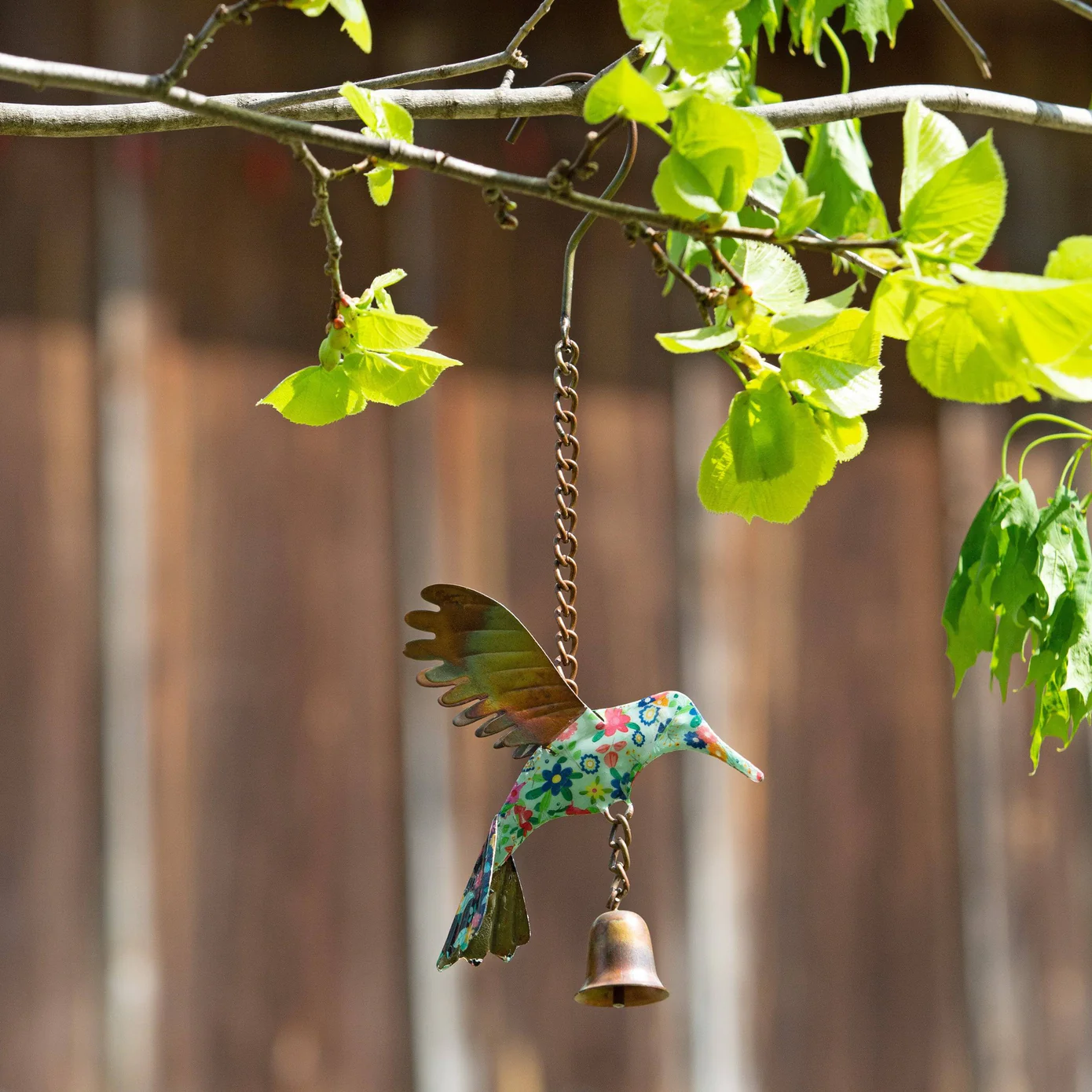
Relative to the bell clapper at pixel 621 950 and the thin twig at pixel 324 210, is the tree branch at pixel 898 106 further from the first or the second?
the bell clapper at pixel 621 950

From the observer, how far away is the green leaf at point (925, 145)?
625 millimetres

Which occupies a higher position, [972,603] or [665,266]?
[665,266]

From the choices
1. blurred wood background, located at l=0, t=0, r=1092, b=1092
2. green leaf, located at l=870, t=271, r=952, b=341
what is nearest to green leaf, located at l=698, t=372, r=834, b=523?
green leaf, located at l=870, t=271, r=952, b=341

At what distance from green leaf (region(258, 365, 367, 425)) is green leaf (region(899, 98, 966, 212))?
1.20ft

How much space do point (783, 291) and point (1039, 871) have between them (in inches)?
55.1

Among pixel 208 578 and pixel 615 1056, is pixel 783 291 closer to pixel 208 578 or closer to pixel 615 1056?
pixel 208 578

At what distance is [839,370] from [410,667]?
41.9 inches

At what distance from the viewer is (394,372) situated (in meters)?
0.83

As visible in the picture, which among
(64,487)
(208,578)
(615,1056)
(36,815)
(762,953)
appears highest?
(64,487)

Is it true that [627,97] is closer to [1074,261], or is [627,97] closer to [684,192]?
[684,192]

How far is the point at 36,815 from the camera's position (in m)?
1.55

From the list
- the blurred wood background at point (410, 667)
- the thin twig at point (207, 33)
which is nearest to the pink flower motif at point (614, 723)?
the thin twig at point (207, 33)

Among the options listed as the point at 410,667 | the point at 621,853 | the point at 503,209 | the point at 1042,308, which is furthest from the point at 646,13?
the point at 410,667

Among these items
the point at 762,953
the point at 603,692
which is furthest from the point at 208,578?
the point at 762,953
